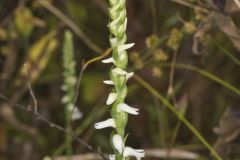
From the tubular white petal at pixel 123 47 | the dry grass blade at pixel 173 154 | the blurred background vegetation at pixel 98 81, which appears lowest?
the tubular white petal at pixel 123 47

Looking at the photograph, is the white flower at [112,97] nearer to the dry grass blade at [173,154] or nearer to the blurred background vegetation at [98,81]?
the blurred background vegetation at [98,81]

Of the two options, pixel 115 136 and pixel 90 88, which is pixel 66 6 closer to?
pixel 90 88

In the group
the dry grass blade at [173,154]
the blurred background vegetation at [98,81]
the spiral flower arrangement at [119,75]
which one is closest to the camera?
the spiral flower arrangement at [119,75]

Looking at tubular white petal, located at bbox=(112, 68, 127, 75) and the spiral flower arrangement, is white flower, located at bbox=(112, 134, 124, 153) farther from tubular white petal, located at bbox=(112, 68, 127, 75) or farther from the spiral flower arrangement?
tubular white petal, located at bbox=(112, 68, 127, 75)

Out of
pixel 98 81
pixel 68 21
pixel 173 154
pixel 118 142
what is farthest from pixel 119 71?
pixel 98 81

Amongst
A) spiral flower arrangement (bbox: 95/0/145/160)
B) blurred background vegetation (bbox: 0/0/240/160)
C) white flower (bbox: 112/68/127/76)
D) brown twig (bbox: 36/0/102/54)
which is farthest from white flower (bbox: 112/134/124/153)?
brown twig (bbox: 36/0/102/54)

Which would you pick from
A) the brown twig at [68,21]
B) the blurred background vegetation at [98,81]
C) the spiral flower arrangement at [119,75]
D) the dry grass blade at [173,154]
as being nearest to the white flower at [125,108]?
the spiral flower arrangement at [119,75]

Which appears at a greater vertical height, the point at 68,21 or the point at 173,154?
the point at 68,21

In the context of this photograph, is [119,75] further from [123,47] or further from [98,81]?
[98,81]
